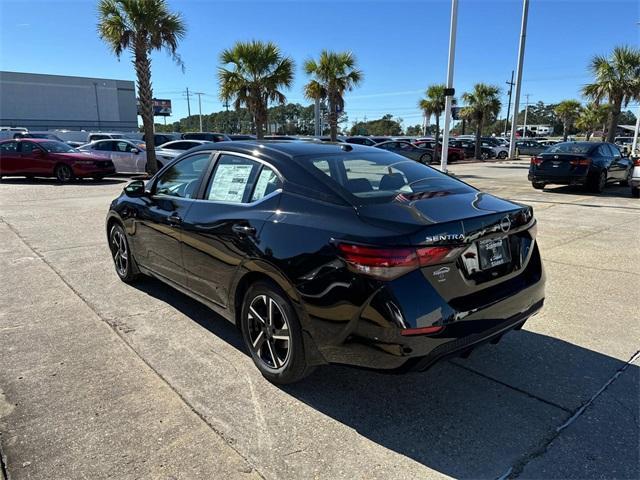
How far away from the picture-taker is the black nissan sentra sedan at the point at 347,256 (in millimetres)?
2477

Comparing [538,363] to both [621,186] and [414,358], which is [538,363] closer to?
[414,358]

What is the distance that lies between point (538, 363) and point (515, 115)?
28596 millimetres

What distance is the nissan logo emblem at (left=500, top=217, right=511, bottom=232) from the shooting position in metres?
2.86

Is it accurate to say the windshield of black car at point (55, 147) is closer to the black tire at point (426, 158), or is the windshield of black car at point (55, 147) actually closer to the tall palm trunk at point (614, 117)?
the black tire at point (426, 158)

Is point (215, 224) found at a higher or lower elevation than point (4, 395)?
higher

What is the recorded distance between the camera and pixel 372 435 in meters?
2.65

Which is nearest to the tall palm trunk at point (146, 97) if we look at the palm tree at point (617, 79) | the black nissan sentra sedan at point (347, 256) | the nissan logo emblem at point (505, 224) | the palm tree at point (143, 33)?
the palm tree at point (143, 33)

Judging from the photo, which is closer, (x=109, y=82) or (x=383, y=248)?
(x=383, y=248)

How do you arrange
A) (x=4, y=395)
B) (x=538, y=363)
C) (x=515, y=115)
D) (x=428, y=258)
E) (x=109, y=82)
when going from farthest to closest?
(x=109, y=82) → (x=515, y=115) → (x=538, y=363) → (x=4, y=395) → (x=428, y=258)

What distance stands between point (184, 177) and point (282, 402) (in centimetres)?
228

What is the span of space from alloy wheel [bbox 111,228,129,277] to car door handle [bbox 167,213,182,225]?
1303 mm

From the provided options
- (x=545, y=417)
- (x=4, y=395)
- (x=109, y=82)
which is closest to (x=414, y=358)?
(x=545, y=417)

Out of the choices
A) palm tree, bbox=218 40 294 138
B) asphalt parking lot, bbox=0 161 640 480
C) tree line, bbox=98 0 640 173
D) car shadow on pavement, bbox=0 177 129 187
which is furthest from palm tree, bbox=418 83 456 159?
asphalt parking lot, bbox=0 161 640 480

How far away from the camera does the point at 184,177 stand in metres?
4.24
